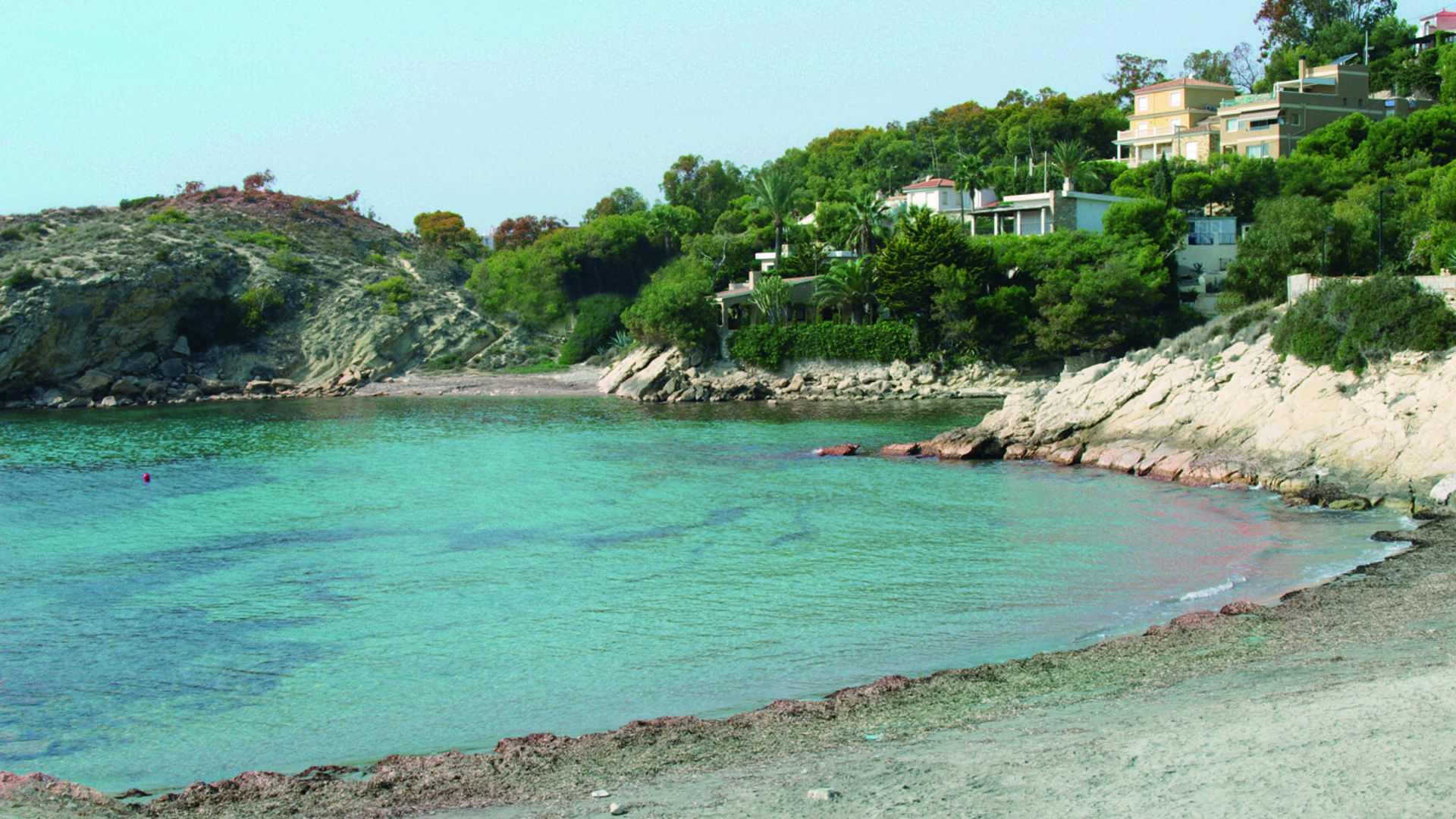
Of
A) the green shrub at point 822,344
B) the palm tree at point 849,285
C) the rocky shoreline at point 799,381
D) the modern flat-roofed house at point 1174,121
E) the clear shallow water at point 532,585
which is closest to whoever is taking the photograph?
the clear shallow water at point 532,585

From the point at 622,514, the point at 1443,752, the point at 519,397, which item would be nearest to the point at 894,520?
the point at 622,514

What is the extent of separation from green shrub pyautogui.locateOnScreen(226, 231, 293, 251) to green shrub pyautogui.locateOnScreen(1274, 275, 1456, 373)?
7258cm

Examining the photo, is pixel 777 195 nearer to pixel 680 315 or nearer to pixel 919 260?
pixel 680 315

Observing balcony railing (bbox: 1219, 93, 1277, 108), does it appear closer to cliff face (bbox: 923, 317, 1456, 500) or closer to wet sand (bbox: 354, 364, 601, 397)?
cliff face (bbox: 923, 317, 1456, 500)

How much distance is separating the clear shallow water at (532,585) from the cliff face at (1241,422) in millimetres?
1602

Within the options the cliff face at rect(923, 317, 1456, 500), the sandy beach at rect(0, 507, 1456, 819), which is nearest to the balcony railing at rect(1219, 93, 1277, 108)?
the cliff face at rect(923, 317, 1456, 500)

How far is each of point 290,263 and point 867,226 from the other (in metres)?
43.7

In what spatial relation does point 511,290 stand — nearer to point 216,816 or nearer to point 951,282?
point 951,282

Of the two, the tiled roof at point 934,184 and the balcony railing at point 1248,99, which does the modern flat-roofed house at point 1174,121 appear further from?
the tiled roof at point 934,184

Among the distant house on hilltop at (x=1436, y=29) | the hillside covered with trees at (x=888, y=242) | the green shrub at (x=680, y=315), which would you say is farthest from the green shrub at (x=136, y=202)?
the distant house on hilltop at (x=1436, y=29)

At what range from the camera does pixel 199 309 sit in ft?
238

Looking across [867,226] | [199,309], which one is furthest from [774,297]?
[199,309]

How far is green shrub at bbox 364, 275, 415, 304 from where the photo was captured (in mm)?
77438

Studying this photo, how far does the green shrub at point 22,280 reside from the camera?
65375mm
